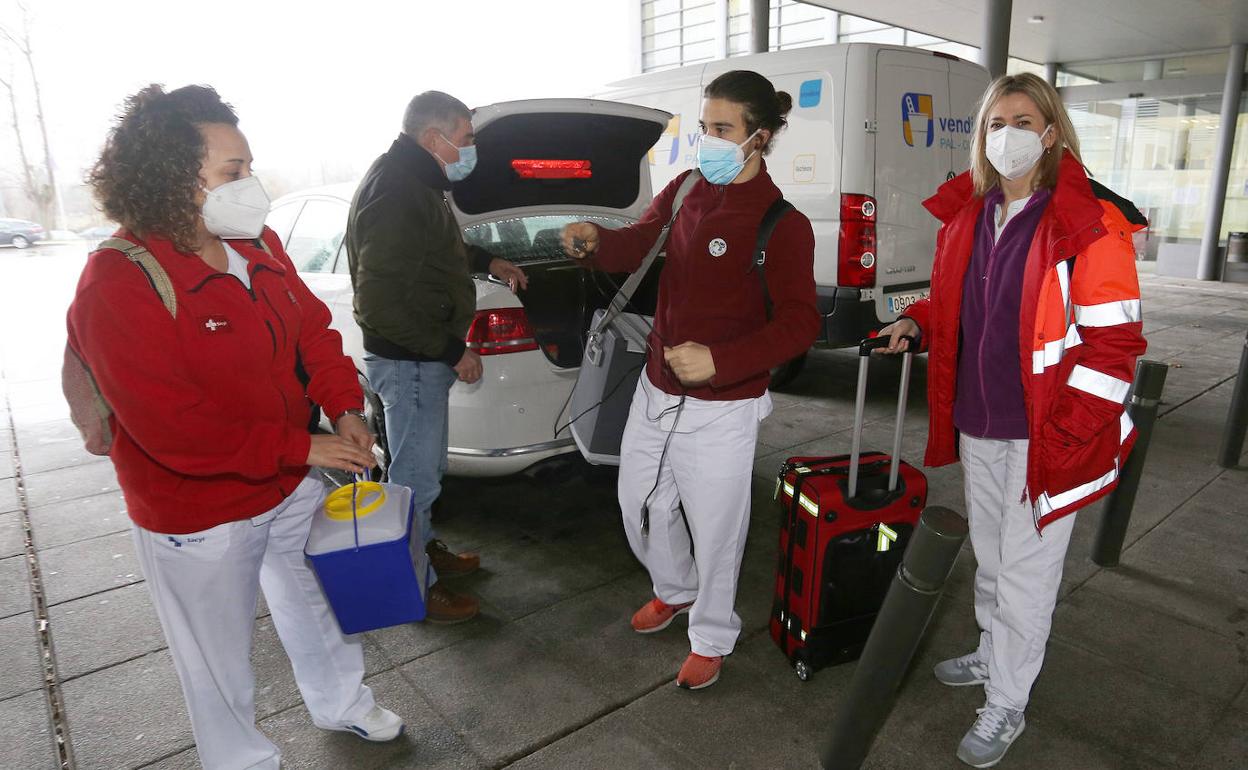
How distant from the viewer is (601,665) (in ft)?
9.27

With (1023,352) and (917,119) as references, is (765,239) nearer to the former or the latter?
(1023,352)

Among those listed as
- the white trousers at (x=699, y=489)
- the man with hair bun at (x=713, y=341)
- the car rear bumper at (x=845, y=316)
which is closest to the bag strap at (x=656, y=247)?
the man with hair bun at (x=713, y=341)

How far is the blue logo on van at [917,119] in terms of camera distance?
5.58 meters

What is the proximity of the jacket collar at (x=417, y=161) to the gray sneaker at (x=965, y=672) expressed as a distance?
2552 millimetres

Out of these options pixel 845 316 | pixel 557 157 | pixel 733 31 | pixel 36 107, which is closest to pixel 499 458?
pixel 557 157

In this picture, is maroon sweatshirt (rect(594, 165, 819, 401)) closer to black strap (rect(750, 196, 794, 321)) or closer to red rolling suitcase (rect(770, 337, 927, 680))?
black strap (rect(750, 196, 794, 321))

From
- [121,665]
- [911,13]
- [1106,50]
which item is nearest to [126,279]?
[121,665]

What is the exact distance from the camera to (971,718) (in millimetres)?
2520

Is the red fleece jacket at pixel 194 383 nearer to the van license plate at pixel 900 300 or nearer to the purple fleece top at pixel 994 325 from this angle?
the purple fleece top at pixel 994 325

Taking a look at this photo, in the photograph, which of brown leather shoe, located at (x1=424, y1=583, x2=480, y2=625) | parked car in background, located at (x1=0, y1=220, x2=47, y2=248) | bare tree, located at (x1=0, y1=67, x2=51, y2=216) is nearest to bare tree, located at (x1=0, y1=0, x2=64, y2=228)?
bare tree, located at (x1=0, y1=67, x2=51, y2=216)

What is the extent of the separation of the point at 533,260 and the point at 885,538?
7.85 feet

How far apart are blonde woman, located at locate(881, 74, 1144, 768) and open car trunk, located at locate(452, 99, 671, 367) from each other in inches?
58.6

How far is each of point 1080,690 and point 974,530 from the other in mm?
775

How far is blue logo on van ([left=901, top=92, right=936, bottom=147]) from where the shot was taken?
558cm
